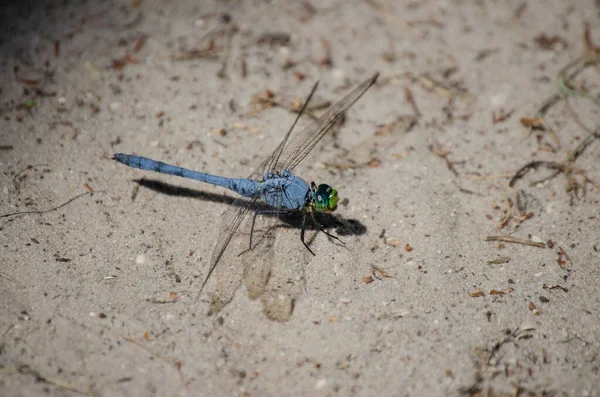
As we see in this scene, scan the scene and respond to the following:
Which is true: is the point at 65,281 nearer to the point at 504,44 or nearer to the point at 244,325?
the point at 244,325

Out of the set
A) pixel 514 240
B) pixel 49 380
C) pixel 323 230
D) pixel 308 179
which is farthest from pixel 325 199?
pixel 49 380

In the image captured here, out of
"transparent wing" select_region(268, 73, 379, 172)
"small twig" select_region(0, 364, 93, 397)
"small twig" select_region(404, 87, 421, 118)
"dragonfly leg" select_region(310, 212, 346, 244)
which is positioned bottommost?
"small twig" select_region(0, 364, 93, 397)

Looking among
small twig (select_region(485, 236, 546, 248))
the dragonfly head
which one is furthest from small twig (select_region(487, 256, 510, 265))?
the dragonfly head

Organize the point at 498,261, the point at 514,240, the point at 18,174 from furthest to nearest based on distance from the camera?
the point at 18,174 < the point at 514,240 < the point at 498,261

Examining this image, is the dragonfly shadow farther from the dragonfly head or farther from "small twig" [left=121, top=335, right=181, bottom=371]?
"small twig" [left=121, top=335, right=181, bottom=371]

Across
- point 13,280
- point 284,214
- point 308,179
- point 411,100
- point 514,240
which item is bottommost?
point 514,240

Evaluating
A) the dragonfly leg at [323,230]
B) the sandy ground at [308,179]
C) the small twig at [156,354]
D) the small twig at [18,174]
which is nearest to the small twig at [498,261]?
the sandy ground at [308,179]

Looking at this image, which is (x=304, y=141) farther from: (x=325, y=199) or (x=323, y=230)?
(x=323, y=230)

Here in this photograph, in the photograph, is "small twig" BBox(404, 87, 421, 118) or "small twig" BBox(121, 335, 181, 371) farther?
"small twig" BBox(404, 87, 421, 118)
